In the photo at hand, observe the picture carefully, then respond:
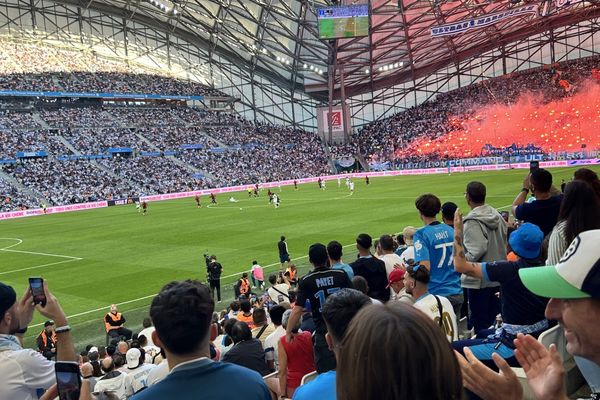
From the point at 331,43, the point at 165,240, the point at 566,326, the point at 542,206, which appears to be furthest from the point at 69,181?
the point at 566,326

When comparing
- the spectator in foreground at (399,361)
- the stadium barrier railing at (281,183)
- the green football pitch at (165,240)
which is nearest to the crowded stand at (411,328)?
the spectator in foreground at (399,361)

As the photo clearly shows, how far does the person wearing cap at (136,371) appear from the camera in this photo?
7.65 m

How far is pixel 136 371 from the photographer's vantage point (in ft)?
27.0

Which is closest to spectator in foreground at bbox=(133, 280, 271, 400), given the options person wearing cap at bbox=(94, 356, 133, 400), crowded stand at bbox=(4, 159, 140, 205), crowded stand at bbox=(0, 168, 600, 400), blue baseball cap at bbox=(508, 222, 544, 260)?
crowded stand at bbox=(0, 168, 600, 400)

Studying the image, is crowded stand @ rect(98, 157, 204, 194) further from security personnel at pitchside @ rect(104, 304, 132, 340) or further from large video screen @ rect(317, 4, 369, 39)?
security personnel at pitchside @ rect(104, 304, 132, 340)

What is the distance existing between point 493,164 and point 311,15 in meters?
28.6

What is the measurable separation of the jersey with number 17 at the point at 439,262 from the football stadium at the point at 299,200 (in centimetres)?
3

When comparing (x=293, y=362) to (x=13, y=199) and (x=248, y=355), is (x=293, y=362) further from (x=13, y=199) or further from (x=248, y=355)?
(x=13, y=199)

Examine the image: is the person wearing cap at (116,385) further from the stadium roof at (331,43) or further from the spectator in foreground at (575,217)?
the stadium roof at (331,43)

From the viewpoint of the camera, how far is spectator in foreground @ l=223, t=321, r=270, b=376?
6359mm

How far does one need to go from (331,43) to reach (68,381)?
68499mm

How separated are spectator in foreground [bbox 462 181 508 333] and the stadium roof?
53570 mm

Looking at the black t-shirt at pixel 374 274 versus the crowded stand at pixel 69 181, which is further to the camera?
the crowded stand at pixel 69 181

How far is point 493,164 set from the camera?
6519 centimetres
